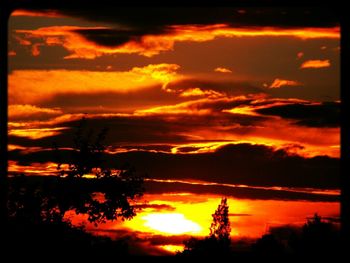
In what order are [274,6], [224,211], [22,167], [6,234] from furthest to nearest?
[224,211], [22,167], [6,234], [274,6]

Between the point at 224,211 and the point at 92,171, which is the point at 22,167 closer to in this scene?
the point at 92,171

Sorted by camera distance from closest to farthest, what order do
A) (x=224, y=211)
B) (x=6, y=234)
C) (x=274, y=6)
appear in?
(x=274, y=6) < (x=6, y=234) < (x=224, y=211)

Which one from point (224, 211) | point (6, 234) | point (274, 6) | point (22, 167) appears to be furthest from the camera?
point (224, 211)

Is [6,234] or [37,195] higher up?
[37,195]

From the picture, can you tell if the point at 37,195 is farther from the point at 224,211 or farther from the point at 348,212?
the point at 348,212

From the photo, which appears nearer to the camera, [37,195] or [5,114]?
[5,114]

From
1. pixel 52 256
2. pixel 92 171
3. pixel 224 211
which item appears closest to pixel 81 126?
pixel 92 171

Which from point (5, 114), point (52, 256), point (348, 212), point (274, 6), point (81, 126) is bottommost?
point (52, 256)

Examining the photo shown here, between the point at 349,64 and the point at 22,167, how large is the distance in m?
9.19

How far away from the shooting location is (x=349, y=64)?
8.59 feet

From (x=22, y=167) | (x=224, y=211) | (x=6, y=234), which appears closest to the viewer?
(x=6, y=234)

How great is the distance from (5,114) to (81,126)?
8.82 meters

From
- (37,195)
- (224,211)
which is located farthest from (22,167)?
(224,211)

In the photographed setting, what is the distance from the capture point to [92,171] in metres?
11.5
